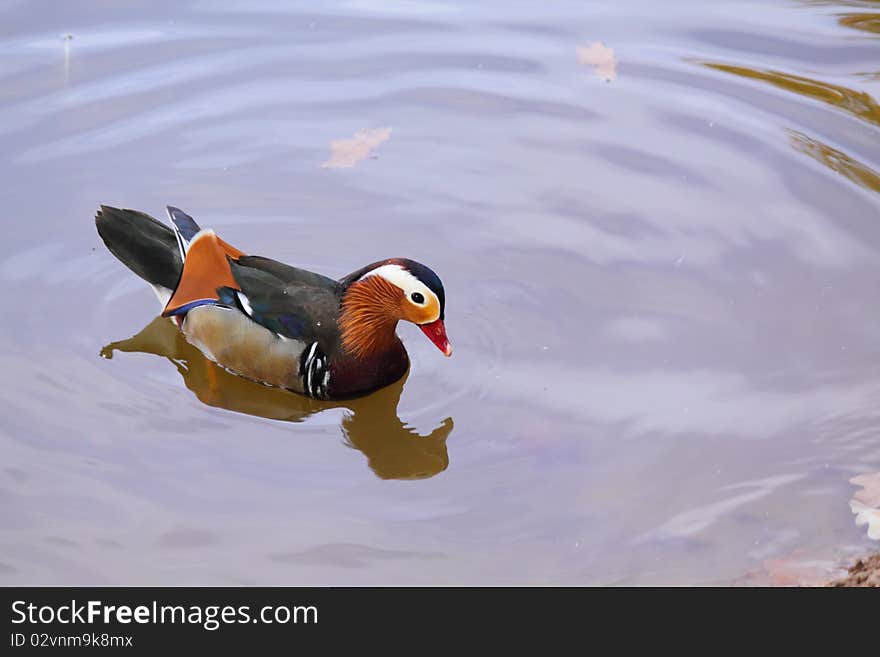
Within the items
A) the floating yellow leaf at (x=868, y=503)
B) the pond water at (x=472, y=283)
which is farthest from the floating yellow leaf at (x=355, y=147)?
the floating yellow leaf at (x=868, y=503)

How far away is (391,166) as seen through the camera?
5887 millimetres

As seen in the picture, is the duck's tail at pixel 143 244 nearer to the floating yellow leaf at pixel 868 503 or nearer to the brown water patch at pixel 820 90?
the floating yellow leaf at pixel 868 503

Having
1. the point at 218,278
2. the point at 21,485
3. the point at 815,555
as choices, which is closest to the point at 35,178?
the point at 218,278

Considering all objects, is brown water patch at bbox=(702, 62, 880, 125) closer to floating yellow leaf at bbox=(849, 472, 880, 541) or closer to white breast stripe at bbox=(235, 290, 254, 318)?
floating yellow leaf at bbox=(849, 472, 880, 541)

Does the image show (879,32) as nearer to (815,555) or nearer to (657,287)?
(657,287)

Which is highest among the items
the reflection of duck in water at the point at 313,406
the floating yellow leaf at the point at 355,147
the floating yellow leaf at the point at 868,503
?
the floating yellow leaf at the point at 355,147

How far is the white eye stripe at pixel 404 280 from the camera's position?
4352 millimetres

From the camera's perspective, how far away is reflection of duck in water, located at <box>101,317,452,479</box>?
423 centimetres

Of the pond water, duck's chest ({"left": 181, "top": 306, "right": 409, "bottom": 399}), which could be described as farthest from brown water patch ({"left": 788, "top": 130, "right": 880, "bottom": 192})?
duck's chest ({"left": 181, "top": 306, "right": 409, "bottom": 399})

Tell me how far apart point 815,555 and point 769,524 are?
0.66 ft

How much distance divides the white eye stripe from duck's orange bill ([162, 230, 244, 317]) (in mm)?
617

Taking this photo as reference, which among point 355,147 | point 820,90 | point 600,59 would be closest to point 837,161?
point 820,90

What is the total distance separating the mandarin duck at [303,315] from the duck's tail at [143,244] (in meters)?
0.12

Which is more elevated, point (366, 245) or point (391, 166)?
point (391, 166)
